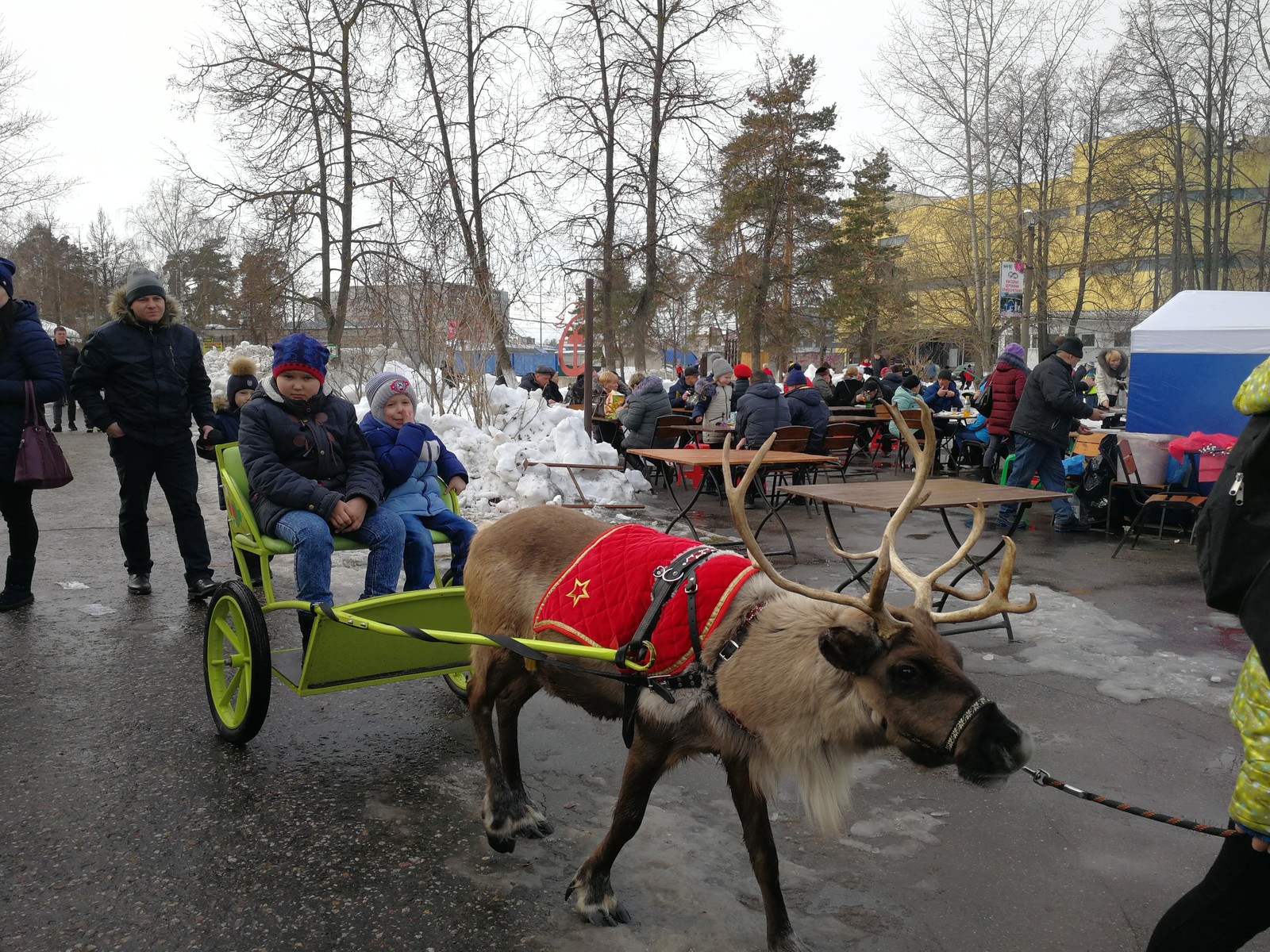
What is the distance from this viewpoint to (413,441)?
4.79 meters

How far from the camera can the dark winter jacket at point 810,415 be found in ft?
39.1

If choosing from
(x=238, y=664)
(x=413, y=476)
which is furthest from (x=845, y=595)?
(x=413, y=476)

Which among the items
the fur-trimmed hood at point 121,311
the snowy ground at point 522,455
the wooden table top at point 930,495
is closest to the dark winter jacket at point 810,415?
the snowy ground at point 522,455

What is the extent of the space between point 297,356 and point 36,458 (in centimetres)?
240

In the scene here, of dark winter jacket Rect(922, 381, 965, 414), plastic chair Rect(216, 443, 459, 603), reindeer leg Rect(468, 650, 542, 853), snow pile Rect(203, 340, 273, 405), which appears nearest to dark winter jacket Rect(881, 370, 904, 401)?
dark winter jacket Rect(922, 381, 965, 414)

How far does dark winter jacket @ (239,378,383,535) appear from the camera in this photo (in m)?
4.17

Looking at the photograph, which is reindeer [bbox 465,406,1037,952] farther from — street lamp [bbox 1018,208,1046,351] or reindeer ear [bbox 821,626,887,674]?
street lamp [bbox 1018,208,1046,351]

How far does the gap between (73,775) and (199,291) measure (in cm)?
5042

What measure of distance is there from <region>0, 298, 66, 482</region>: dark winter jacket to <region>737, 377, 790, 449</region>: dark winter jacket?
6956 mm

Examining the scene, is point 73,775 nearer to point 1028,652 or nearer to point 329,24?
point 1028,652

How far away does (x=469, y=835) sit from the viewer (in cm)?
325

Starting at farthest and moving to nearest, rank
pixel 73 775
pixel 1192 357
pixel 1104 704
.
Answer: pixel 1192 357, pixel 1104 704, pixel 73 775

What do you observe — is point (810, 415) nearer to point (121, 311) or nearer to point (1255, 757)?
point (121, 311)

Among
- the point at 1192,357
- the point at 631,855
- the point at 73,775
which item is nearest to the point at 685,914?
the point at 631,855
